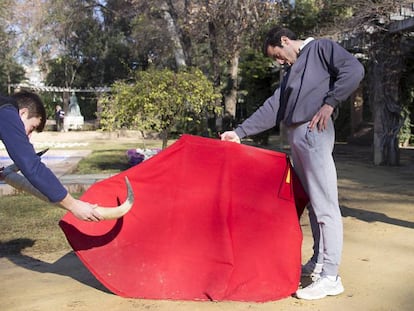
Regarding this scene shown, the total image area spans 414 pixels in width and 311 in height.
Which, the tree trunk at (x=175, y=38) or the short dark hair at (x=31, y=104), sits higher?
the tree trunk at (x=175, y=38)

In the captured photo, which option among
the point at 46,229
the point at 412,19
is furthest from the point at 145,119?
the point at 412,19

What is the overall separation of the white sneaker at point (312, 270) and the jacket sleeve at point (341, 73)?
1237mm

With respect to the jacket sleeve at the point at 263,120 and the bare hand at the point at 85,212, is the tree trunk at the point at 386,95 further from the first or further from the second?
the bare hand at the point at 85,212

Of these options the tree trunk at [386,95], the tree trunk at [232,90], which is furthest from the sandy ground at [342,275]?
the tree trunk at [232,90]

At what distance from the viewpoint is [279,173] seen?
4117 mm

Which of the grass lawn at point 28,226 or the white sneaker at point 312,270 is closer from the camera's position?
the white sneaker at point 312,270

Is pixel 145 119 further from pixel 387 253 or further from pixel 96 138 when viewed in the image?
pixel 96 138

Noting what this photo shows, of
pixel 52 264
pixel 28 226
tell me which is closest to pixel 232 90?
pixel 28 226

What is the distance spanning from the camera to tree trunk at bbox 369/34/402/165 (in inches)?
542

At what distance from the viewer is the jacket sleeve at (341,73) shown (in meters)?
3.71

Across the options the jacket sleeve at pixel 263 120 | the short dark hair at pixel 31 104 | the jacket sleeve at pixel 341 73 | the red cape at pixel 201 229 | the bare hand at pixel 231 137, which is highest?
the jacket sleeve at pixel 341 73

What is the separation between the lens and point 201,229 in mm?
4000

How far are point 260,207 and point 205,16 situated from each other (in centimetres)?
1450

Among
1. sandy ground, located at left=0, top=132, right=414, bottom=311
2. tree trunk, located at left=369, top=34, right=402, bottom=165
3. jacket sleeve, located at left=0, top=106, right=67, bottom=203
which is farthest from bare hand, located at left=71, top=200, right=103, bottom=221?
tree trunk, located at left=369, top=34, right=402, bottom=165
